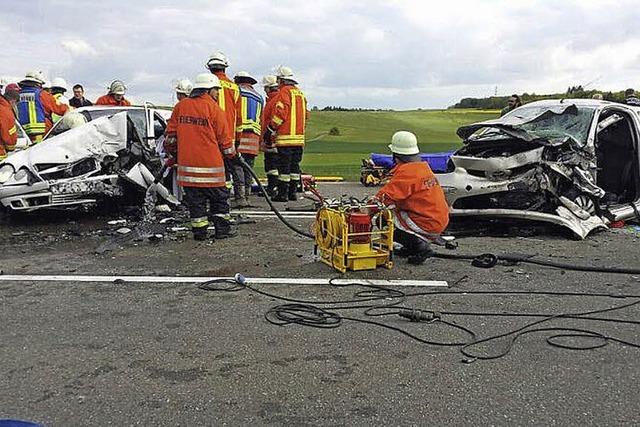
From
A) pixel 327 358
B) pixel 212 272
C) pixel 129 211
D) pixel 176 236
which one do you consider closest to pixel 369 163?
pixel 129 211

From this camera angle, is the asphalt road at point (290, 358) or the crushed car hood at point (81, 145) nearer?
the asphalt road at point (290, 358)

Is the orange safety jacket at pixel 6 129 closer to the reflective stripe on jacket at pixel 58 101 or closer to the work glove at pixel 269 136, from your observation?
the reflective stripe on jacket at pixel 58 101

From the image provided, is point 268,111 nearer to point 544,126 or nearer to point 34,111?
point 34,111

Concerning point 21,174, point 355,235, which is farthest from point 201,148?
point 21,174

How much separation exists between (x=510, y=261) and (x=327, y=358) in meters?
3.30

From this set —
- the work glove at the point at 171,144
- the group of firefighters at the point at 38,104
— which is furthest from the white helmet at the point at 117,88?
the work glove at the point at 171,144

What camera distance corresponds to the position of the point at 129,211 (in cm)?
981

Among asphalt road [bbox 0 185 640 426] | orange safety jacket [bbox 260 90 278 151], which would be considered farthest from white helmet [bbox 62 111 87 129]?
asphalt road [bbox 0 185 640 426]

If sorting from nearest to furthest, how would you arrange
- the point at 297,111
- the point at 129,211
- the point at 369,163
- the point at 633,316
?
the point at 633,316 < the point at 129,211 < the point at 297,111 < the point at 369,163

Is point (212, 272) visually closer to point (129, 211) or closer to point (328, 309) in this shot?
point (328, 309)

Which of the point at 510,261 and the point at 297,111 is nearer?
the point at 510,261

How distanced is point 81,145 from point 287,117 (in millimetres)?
3431

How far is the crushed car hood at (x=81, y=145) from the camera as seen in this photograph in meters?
8.55

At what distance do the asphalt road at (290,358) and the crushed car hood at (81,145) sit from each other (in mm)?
2337
